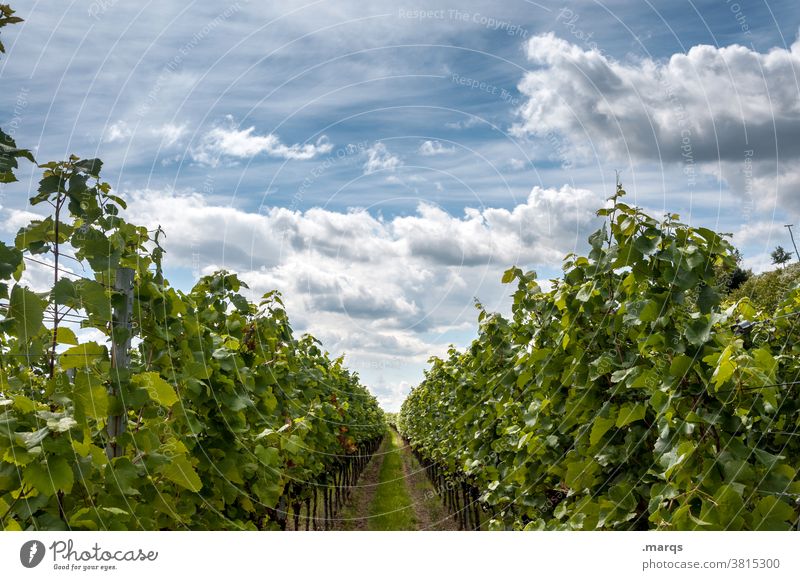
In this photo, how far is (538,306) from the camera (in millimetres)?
6430

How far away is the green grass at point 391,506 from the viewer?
50.1ft

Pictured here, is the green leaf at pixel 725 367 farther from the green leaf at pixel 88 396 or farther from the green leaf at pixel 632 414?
the green leaf at pixel 88 396

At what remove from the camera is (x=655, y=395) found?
11.7 ft

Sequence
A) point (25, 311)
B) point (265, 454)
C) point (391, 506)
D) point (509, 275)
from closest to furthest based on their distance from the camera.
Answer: point (25, 311) → point (265, 454) → point (509, 275) → point (391, 506)

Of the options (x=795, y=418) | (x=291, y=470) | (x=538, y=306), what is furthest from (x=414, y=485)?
(x=795, y=418)

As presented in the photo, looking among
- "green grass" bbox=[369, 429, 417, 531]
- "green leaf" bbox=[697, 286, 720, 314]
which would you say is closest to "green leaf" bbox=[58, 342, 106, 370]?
"green leaf" bbox=[697, 286, 720, 314]

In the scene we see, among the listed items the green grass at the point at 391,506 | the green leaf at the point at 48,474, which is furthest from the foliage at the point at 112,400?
the green grass at the point at 391,506

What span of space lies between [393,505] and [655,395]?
15942mm

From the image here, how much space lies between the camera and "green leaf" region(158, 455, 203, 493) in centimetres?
376

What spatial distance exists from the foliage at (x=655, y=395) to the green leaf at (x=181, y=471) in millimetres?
2541

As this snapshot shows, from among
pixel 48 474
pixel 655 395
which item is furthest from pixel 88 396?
pixel 655 395
